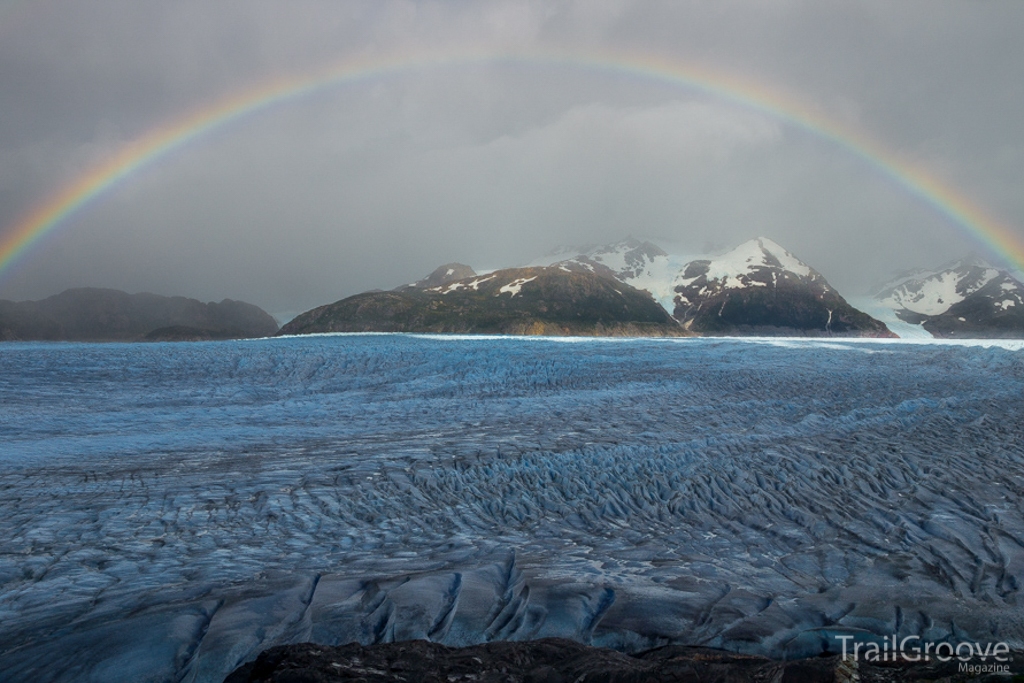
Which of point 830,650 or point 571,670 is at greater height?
point 571,670

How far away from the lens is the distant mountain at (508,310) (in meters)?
120

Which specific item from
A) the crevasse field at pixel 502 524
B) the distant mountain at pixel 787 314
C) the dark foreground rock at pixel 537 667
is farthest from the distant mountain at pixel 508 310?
the dark foreground rock at pixel 537 667

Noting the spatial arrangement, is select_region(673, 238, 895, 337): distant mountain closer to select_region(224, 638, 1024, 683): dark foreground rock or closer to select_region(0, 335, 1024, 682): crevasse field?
select_region(0, 335, 1024, 682): crevasse field

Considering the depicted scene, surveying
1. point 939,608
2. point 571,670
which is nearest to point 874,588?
point 939,608

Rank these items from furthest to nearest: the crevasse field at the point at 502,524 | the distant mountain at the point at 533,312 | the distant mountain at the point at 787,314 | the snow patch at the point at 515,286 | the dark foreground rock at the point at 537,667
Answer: the distant mountain at the point at 787,314 < the snow patch at the point at 515,286 < the distant mountain at the point at 533,312 < the crevasse field at the point at 502,524 < the dark foreground rock at the point at 537,667

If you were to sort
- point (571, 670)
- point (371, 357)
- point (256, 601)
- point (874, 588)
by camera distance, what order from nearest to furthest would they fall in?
point (571, 670) → point (256, 601) → point (874, 588) → point (371, 357)

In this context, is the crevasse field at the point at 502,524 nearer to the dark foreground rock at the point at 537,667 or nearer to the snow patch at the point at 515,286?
the dark foreground rock at the point at 537,667

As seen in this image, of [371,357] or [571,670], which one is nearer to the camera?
[571,670]

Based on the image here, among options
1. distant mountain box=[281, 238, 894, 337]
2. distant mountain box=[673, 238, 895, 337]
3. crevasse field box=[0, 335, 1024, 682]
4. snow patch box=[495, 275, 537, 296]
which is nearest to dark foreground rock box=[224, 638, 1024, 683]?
crevasse field box=[0, 335, 1024, 682]

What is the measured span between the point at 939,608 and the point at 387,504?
14.9ft

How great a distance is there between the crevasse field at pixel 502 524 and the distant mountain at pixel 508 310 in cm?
10273

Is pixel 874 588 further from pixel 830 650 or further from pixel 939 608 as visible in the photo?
pixel 830 650

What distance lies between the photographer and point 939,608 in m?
3.75

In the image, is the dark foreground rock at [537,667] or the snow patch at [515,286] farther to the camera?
the snow patch at [515,286]
